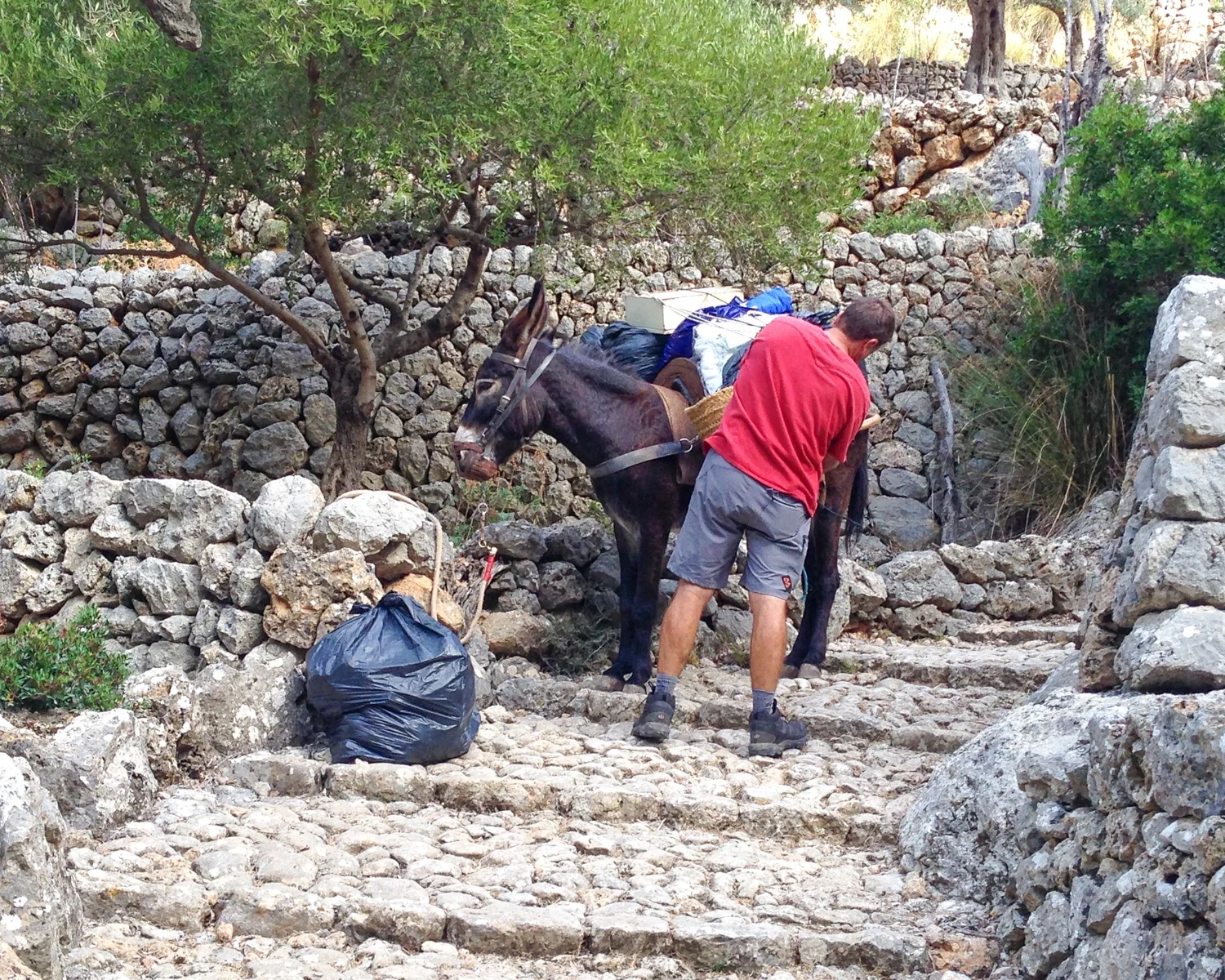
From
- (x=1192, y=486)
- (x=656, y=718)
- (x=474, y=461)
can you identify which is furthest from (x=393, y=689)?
(x=1192, y=486)

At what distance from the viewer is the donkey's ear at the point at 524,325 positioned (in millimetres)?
6562

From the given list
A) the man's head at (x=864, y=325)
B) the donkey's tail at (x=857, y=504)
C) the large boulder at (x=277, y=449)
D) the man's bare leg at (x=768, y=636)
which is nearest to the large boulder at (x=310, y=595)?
the man's bare leg at (x=768, y=636)

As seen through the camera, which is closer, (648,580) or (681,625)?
(681,625)

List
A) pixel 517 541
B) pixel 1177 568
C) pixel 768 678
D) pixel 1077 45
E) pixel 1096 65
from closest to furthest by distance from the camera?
pixel 1177 568, pixel 768 678, pixel 517 541, pixel 1096 65, pixel 1077 45

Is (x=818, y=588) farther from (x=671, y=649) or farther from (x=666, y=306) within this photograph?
(x=671, y=649)

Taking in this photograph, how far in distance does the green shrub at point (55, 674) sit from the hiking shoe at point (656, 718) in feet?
6.99

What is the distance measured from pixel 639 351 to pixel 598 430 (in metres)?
0.90

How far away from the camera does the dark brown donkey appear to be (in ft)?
21.6

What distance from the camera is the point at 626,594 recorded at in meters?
6.88

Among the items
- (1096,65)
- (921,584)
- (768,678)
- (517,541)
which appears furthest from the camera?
(1096,65)

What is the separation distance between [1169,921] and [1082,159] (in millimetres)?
9002

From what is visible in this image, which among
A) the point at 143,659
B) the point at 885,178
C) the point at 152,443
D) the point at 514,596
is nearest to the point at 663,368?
the point at 514,596

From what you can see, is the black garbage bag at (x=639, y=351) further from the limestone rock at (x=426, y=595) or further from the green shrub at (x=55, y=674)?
the green shrub at (x=55, y=674)

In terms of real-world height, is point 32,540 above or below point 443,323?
below
